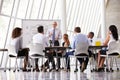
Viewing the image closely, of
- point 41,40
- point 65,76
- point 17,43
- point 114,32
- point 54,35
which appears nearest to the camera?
point 65,76

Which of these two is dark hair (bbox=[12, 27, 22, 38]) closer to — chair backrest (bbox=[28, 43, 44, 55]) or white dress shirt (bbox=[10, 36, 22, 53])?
white dress shirt (bbox=[10, 36, 22, 53])

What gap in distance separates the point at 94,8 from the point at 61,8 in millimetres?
10004

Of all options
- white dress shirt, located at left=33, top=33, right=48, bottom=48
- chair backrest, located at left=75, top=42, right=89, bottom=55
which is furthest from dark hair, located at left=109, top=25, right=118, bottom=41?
white dress shirt, located at left=33, top=33, right=48, bottom=48

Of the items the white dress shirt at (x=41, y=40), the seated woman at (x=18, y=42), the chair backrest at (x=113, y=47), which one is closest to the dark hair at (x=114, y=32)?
the chair backrest at (x=113, y=47)

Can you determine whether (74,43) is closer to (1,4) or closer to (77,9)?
(1,4)

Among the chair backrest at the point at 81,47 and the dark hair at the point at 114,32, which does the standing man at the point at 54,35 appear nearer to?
the chair backrest at the point at 81,47

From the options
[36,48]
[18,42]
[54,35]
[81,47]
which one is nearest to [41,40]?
[36,48]

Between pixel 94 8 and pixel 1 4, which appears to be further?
pixel 94 8

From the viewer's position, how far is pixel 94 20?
24.4 m

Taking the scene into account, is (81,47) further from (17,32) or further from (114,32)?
(17,32)

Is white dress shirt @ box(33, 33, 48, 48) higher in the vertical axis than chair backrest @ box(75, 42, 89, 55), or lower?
higher

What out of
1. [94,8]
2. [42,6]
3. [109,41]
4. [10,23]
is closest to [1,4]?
[10,23]

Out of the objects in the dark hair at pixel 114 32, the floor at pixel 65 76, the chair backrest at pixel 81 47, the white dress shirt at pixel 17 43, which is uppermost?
the dark hair at pixel 114 32

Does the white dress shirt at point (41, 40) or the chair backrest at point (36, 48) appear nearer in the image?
the chair backrest at point (36, 48)
